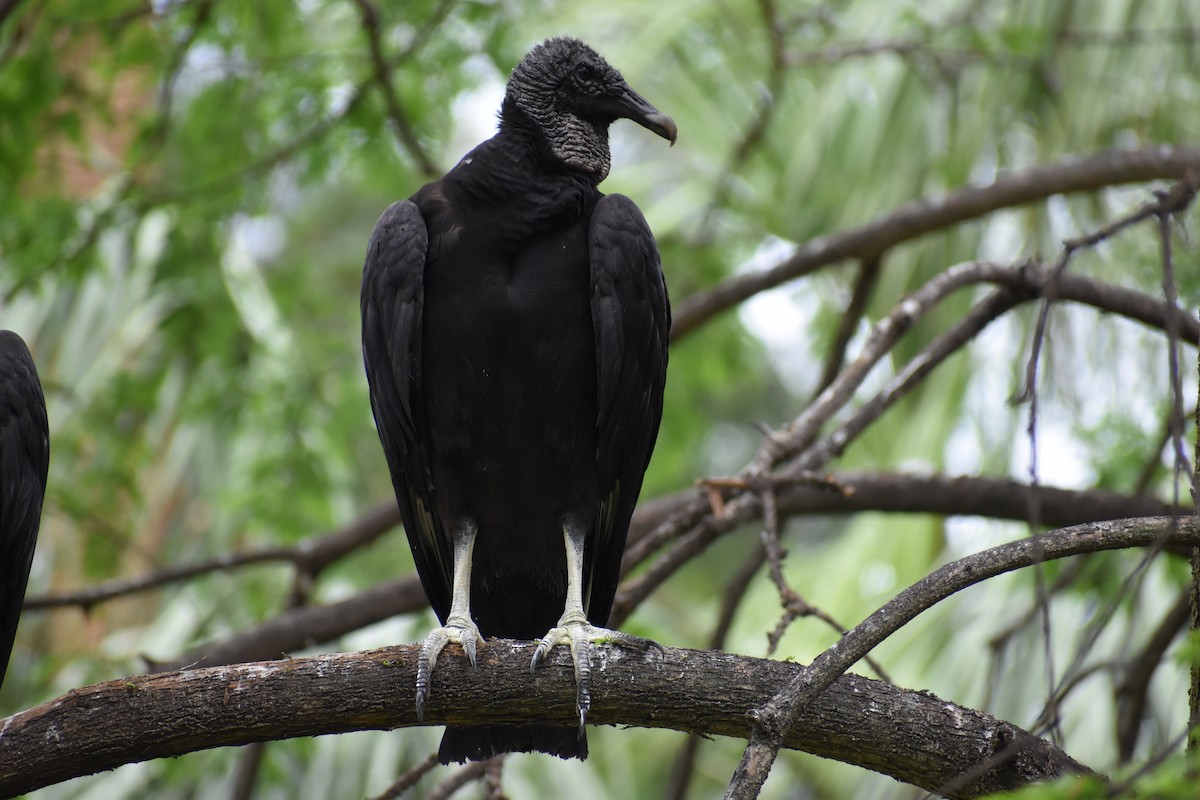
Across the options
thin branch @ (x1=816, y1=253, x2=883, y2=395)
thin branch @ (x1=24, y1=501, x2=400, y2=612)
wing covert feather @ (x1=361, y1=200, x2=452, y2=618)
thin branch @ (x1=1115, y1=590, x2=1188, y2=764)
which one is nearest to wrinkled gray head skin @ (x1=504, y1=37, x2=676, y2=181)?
wing covert feather @ (x1=361, y1=200, x2=452, y2=618)

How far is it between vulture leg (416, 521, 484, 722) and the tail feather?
24 centimetres

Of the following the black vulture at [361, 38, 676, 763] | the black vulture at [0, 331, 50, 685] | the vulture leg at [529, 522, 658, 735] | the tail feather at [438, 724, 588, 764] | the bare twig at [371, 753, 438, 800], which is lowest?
the black vulture at [0, 331, 50, 685]

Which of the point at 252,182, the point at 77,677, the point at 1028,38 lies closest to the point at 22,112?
the point at 252,182

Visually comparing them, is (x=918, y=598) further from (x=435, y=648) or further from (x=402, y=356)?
(x=402, y=356)

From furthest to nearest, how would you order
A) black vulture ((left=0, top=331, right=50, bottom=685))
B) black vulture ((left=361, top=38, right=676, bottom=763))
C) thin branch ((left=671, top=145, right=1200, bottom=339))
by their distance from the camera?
thin branch ((left=671, top=145, right=1200, bottom=339)) < black vulture ((left=0, top=331, right=50, bottom=685)) < black vulture ((left=361, top=38, right=676, bottom=763))

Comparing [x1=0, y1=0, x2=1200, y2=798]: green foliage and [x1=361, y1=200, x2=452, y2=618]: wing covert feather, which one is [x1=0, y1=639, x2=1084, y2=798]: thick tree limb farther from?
[x1=0, y1=0, x2=1200, y2=798]: green foliage

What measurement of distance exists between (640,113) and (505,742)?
161 centimetres

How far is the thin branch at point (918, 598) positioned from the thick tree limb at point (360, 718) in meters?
0.19

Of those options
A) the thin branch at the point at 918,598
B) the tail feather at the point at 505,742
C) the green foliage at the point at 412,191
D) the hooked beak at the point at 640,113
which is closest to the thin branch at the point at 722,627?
the green foliage at the point at 412,191

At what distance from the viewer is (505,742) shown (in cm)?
276

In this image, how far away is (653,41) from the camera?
6.49 metres

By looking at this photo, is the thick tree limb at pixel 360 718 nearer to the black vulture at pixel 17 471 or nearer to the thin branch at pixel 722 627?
the black vulture at pixel 17 471

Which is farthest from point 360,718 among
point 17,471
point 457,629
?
point 17,471

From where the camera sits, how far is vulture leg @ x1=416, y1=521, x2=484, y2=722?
2285 mm
